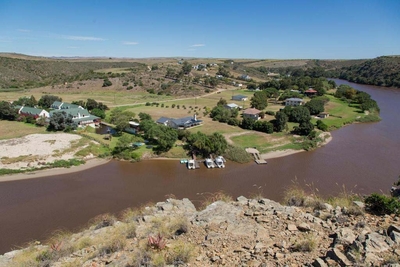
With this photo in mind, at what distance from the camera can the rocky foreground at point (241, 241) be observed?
6.68 m

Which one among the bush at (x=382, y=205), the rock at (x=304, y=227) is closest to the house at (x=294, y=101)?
the bush at (x=382, y=205)

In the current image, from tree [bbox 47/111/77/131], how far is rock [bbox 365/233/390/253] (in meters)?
38.1

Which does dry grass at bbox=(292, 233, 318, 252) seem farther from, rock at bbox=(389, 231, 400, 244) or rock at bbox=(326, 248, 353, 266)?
rock at bbox=(389, 231, 400, 244)

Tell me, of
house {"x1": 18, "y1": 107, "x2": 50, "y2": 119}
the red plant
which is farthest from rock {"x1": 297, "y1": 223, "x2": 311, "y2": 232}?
house {"x1": 18, "y1": 107, "x2": 50, "y2": 119}

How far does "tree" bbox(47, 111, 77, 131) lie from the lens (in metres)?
36.9

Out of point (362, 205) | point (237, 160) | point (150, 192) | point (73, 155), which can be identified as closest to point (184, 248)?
point (362, 205)

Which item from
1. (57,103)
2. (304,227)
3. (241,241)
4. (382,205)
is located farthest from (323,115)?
(57,103)

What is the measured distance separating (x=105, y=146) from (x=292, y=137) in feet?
79.9

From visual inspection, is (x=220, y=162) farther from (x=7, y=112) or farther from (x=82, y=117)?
(x=7, y=112)

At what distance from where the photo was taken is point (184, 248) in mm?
7895

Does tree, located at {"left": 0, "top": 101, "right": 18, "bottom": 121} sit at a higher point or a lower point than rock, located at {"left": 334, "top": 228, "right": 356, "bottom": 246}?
lower

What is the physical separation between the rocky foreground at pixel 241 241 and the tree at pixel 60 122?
96.5 ft

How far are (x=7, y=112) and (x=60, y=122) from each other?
12.7 metres

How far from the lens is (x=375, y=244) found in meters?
6.50
